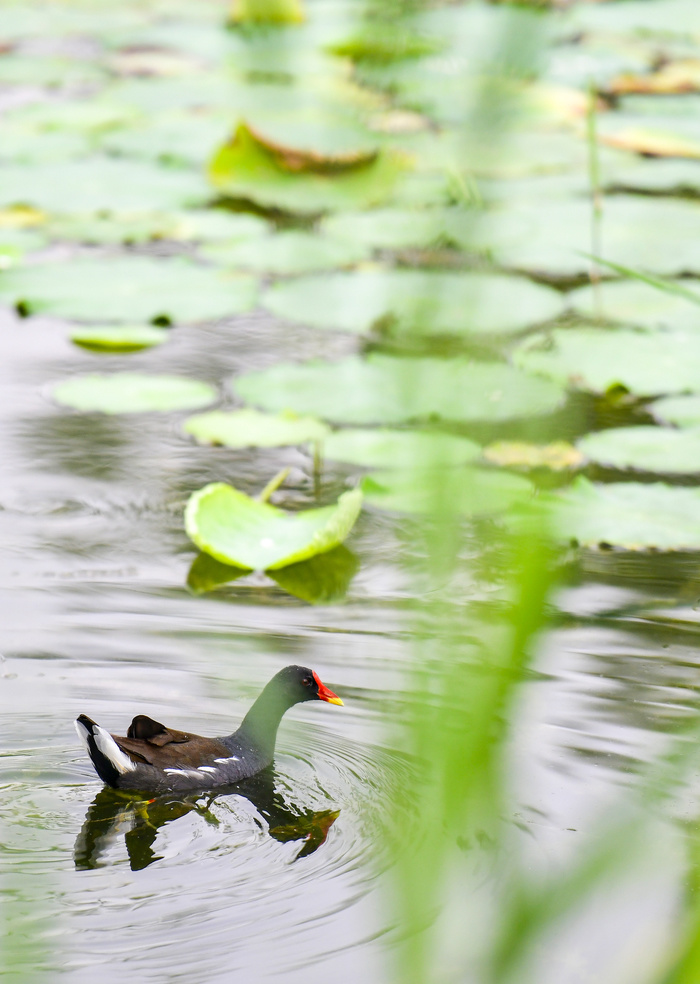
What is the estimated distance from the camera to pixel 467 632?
42 centimetres

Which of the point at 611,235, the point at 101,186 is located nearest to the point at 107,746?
the point at 611,235

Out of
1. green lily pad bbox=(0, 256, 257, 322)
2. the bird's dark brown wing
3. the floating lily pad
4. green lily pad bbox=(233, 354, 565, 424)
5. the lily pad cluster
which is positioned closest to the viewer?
the lily pad cluster

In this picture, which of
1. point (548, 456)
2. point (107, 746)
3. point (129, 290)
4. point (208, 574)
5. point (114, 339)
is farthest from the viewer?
point (129, 290)

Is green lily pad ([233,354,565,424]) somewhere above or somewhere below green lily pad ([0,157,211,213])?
below

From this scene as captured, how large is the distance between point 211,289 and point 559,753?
8.35ft

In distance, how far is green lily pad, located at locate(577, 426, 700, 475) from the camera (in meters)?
3.08

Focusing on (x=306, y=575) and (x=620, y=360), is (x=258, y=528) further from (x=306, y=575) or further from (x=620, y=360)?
(x=620, y=360)

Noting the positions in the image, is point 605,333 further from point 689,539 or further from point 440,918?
point 440,918

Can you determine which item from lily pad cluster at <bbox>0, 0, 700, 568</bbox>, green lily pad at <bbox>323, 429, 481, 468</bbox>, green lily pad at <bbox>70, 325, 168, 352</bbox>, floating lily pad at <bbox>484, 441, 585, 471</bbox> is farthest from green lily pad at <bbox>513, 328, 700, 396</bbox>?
green lily pad at <bbox>70, 325, 168, 352</bbox>

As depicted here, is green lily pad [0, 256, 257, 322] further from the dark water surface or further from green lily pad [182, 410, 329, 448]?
the dark water surface

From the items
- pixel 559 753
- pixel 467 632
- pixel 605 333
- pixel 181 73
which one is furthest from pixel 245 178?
pixel 467 632

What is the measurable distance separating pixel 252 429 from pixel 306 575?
2.16ft

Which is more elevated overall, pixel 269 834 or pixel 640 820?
pixel 640 820

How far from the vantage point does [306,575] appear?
8.87 ft
